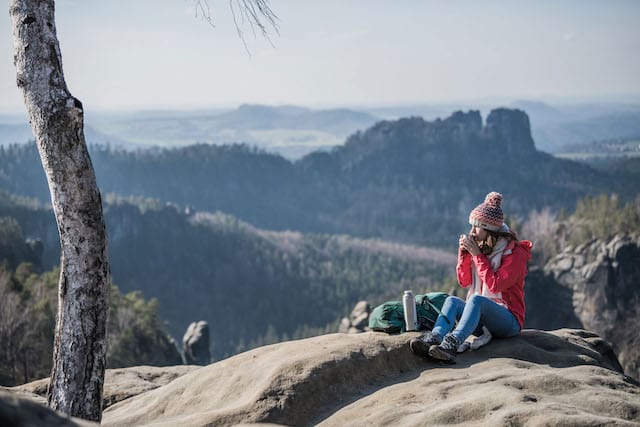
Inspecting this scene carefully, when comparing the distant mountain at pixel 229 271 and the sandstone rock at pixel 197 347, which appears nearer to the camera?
the sandstone rock at pixel 197 347

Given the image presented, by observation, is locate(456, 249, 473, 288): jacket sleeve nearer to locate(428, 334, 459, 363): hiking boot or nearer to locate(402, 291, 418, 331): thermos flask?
locate(402, 291, 418, 331): thermos flask

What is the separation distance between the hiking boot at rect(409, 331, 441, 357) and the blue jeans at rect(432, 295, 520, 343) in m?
0.13

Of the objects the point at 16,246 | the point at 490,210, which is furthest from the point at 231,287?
the point at 490,210

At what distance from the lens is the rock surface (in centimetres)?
658

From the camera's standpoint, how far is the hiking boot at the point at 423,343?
8.18 meters

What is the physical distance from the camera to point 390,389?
743 cm

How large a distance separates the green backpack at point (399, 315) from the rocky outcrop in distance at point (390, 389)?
0.75 feet

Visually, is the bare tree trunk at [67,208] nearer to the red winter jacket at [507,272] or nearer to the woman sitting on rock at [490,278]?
the woman sitting on rock at [490,278]

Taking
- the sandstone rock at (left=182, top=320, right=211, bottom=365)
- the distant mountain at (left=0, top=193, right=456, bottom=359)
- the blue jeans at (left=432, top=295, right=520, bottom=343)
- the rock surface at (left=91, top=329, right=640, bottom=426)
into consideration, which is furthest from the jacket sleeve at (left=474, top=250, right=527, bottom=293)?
the distant mountain at (left=0, top=193, right=456, bottom=359)

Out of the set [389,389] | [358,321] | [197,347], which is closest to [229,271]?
[197,347]

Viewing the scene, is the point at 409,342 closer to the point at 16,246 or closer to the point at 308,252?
the point at 16,246

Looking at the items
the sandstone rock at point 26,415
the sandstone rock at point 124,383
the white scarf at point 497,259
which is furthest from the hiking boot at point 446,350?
the sandstone rock at point 26,415

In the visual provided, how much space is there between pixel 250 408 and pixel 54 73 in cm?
385

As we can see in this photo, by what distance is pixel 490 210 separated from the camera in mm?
8898
